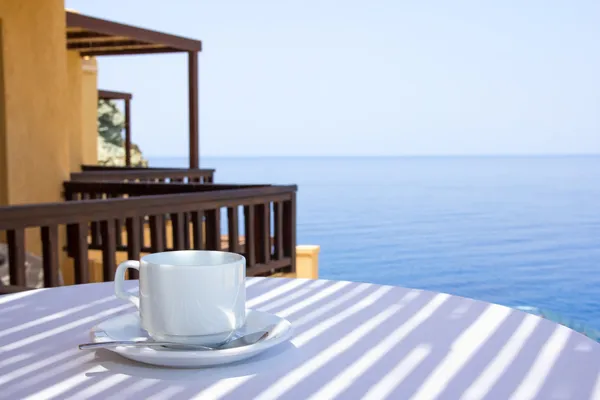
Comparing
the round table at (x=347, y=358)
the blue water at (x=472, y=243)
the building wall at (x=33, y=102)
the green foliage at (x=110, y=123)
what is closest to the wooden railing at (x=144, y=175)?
the building wall at (x=33, y=102)

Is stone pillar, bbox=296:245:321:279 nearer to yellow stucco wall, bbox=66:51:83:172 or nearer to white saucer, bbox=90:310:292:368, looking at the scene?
yellow stucco wall, bbox=66:51:83:172

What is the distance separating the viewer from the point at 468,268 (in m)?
12.9

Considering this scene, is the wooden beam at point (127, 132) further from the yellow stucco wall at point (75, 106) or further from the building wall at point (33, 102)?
the building wall at point (33, 102)

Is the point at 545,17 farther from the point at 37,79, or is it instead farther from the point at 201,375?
the point at 201,375

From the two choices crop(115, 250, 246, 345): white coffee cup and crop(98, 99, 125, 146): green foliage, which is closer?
crop(115, 250, 246, 345): white coffee cup

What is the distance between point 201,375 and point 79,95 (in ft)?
34.2

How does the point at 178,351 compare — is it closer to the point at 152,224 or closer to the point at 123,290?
the point at 123,290

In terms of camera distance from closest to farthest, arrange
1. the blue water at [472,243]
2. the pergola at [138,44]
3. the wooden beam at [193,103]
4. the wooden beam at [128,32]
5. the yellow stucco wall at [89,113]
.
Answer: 1. the wooden beam at [128,32]
2. the pergola at [138,44]
3. the wooden beam at [193,103]
4. the blue water at [472,243]
5. the yellow stucco wall at [89,113]

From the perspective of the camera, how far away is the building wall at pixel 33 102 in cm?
575

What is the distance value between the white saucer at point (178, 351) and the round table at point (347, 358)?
0.01m

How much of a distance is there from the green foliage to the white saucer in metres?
26.0

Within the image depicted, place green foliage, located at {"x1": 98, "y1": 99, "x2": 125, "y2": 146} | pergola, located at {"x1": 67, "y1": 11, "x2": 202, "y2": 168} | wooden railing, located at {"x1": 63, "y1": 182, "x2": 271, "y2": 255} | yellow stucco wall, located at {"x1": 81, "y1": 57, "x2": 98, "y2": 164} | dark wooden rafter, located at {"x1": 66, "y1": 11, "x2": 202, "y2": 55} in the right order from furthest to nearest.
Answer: green foliage, located at {"x1": 98, "y1": 99, "x2": 125, "y2": 146}, yellow stucco wall, located at {"x1": 81, "y1": 57, "x2": 98, "y2": 164}, pergola, located at {"x1": 67, "y1": 11, "x2": 202, "y2": 168}, dark wooden rafter, located at {"x1": 66, "y1": 11, "x2": 202, "y2": 55}, wooden railing, located at {"x1": 63, "y1": 182, "x2": 271, "y2": 255}

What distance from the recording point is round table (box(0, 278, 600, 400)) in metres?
0.78

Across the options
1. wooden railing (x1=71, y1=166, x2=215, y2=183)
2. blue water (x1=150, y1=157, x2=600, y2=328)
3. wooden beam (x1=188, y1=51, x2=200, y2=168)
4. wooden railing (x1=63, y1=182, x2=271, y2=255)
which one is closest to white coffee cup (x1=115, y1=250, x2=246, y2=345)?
wooden railing (x1=63, y1=182, x2=271, y2=255)
